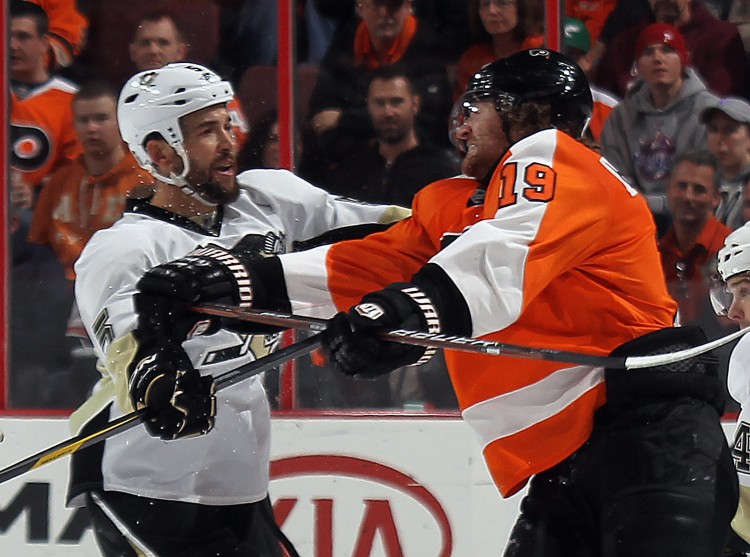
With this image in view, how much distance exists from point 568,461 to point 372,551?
150 cm

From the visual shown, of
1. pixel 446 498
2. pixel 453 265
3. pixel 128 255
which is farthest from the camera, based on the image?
pixel 446 498

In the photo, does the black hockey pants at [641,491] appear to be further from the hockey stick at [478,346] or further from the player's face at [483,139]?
the player's face at [483,139]

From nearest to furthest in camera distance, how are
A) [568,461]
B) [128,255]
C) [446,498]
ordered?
[568,461] < [128,255] < [446,498]

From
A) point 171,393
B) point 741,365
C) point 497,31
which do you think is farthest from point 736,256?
point 171,393

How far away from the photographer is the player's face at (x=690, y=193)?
3.89 metres

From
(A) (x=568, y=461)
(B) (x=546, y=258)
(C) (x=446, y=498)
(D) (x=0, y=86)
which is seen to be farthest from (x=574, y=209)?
(D) (x=0, y=86)

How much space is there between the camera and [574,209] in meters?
2.02

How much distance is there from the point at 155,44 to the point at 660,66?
4.92 feet

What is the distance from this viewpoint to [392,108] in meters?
4.02

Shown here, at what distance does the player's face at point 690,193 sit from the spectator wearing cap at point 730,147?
1.2 inches

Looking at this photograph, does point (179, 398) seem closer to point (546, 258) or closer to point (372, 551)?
point (546, 258)

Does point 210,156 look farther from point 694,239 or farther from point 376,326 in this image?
point 694,239

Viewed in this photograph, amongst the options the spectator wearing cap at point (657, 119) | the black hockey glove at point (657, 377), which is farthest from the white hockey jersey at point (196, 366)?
the spectator wearing cap at point (657, 119)

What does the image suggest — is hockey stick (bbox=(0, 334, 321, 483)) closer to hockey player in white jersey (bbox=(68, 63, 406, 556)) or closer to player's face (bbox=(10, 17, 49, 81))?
hockey player in white jersey (bbox=(68, 63, 406, 556))
